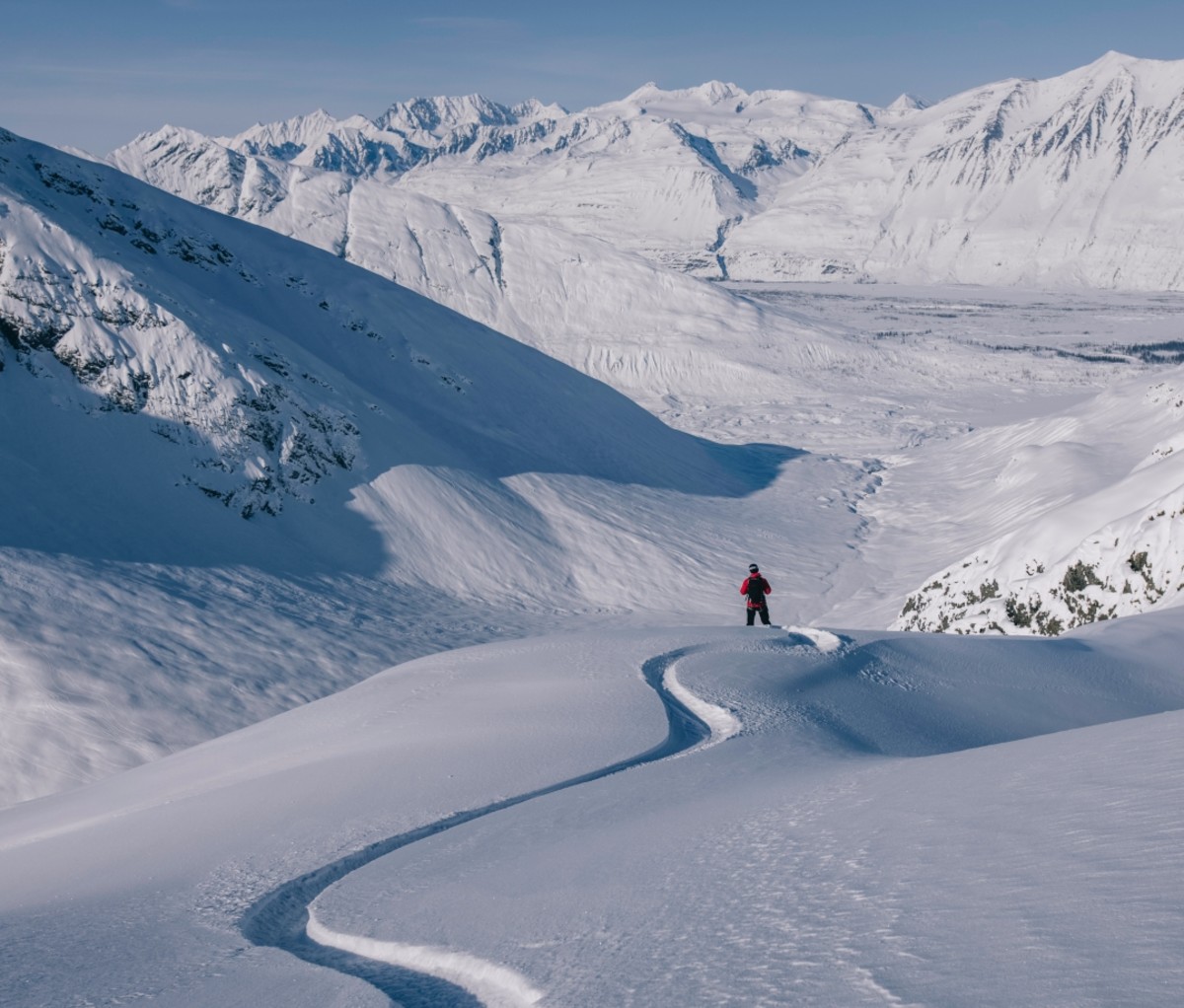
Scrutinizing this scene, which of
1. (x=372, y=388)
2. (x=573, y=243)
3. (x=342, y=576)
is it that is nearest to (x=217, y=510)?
(x=342, y=576)

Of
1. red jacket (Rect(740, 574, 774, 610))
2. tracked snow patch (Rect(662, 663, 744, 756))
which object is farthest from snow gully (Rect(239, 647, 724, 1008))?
red jacket (Rect(740, 574, 774, 610))

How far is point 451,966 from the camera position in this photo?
5117 mm

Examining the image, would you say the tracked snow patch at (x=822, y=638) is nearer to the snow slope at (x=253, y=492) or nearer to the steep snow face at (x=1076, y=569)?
the steep snow face at (x=1076, y=569)

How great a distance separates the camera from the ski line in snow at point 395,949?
478 cm

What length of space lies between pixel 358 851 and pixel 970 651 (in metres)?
9.44

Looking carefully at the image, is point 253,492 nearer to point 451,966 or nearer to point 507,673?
point 507,673

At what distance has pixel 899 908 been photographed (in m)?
4.50

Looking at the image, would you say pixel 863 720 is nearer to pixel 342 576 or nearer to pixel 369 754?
pixel 369 754

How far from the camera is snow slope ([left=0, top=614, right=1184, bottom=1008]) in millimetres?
4105

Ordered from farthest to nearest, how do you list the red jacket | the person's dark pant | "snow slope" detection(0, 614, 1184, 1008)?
the person's dark pant → the red jacket → "snow slope" detection(0, 614, 1184, 1008)

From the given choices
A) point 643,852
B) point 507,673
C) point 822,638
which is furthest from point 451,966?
point 822,638

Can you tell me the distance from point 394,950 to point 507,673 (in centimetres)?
784

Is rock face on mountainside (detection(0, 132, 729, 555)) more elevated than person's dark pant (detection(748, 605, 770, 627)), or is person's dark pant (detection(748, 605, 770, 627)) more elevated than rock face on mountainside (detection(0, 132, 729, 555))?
rock face on mountainside (detection(0, 132, 729, 555))

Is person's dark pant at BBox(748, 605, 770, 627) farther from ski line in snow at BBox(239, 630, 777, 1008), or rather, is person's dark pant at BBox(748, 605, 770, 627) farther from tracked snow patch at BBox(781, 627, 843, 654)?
ski line in snow at BBox(239, 630, 777, 1008)
